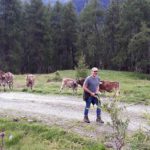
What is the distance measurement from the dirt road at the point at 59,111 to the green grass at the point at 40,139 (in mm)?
629

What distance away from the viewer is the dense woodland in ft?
215

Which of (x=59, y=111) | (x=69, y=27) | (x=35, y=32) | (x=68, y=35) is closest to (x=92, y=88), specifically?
(x=59, y=111)

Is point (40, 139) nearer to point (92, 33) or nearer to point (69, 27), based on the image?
point (92, 33)

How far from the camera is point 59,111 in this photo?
18.3m

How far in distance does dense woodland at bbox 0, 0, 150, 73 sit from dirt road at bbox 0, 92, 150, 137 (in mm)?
42094

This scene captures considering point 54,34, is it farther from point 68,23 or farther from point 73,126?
point 73,126

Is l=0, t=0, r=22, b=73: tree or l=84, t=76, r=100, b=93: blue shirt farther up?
l=0, t=0, r=22, b=73: tree

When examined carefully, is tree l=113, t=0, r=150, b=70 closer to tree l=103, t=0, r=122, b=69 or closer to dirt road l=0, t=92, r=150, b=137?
tree l=103, t=0, r=122, b=69

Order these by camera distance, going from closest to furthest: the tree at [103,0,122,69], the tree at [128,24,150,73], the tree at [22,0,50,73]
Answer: the tree at [128,24,150,73] → the tree at [22,0,50,73] → the tree at [103,0,122,69]

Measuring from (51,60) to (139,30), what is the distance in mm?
16629

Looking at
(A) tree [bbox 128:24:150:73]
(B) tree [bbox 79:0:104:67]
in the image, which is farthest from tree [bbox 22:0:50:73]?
(A) tree [bbox 128:24:150:73]

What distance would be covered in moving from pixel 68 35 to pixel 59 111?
55047mm

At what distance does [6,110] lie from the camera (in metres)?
18.8

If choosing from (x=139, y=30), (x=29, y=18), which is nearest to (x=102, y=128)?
(x=139, y=30)
